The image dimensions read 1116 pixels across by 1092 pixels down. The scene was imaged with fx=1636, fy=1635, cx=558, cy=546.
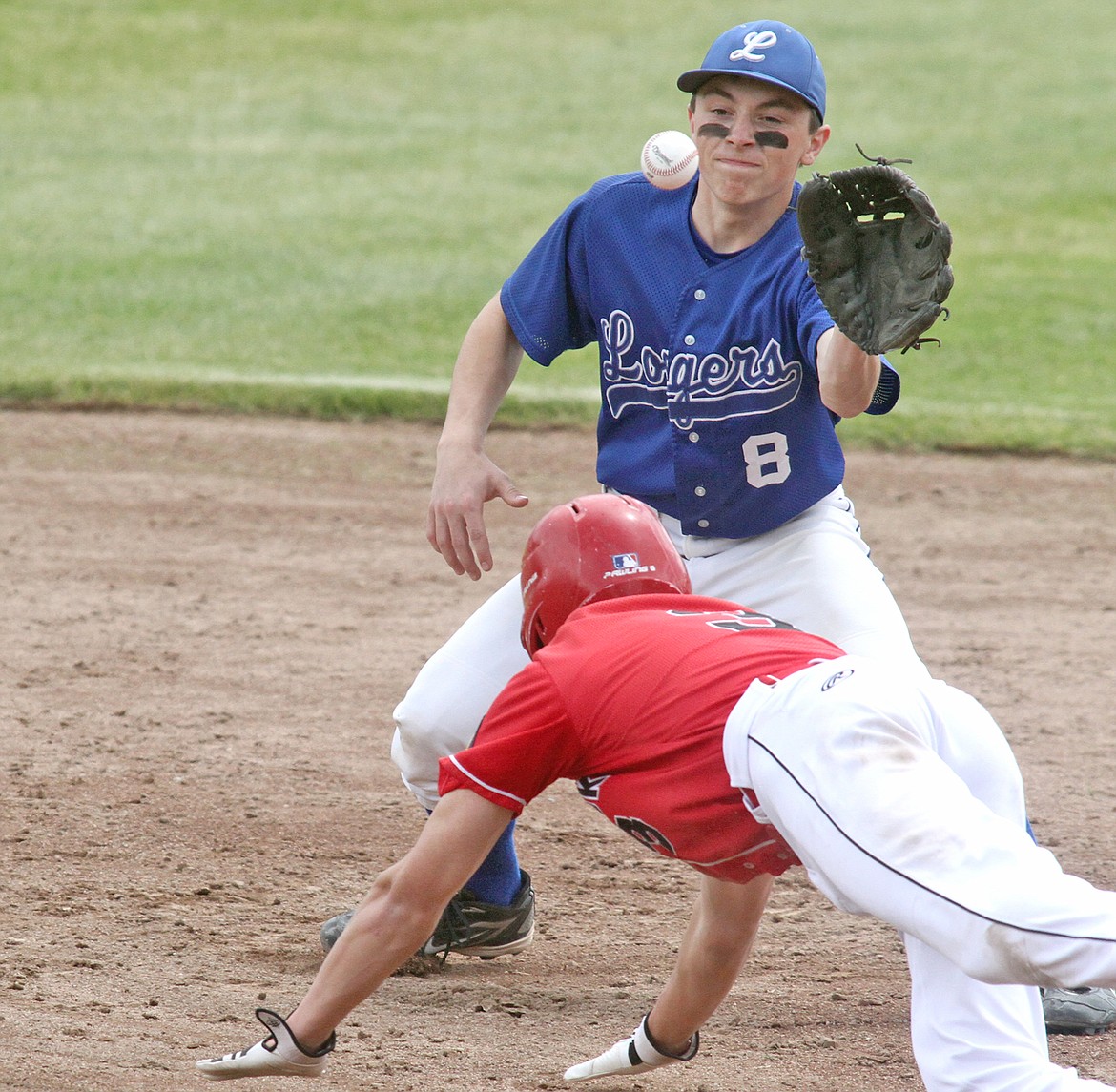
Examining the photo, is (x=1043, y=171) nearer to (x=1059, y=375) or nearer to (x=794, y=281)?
(x=1059, y=375)

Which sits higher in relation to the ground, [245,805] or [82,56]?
[82,56]

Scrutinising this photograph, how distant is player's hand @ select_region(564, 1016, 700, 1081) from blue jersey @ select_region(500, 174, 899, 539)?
3.36 feet

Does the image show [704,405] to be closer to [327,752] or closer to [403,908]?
[403,908]

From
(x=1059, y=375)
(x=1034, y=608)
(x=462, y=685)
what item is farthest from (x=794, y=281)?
(x=1059, y=375)

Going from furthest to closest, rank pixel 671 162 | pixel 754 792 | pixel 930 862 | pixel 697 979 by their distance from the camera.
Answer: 1. pixel 671 162
2. pixel 697 979
3. pixel 754 792
4. pixel 930 862

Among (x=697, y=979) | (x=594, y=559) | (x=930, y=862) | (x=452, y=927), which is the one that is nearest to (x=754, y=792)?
(x=930, y=862)

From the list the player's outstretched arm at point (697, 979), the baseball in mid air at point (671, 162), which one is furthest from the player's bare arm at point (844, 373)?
the player's outstretched arm at point (697, 979)

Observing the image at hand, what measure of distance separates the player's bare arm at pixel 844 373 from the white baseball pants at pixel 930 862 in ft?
2.09

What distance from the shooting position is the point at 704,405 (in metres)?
3.24

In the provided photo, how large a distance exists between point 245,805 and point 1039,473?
449 cm

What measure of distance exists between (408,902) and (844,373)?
3.86ft

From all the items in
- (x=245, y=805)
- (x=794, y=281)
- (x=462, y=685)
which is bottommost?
(x=245, y=805)

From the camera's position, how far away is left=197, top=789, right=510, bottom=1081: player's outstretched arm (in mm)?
2375

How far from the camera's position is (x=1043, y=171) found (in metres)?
14.2
